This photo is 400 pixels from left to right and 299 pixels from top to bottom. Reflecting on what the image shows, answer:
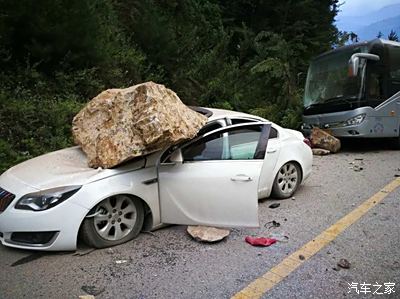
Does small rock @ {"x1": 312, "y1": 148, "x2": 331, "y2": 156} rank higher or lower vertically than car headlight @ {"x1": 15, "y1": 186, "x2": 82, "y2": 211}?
lower

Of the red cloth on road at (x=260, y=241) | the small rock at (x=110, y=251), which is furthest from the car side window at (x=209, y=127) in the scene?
the small rock at (x=110, y=251)

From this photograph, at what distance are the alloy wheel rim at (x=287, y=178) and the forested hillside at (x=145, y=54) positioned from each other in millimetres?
4218

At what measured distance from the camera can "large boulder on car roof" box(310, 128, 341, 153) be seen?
9.54 meters

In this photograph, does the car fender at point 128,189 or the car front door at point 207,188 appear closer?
the car fender at point 128,189

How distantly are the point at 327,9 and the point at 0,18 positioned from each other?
614 inches

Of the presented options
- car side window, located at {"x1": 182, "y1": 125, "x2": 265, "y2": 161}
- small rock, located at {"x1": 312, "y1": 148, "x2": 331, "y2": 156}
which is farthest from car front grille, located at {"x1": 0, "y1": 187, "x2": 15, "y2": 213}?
small rock, located at {"x1": 312, "y1": 148, "x2": 331, "y2": 156}

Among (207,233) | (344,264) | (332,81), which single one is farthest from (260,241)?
(332,81)

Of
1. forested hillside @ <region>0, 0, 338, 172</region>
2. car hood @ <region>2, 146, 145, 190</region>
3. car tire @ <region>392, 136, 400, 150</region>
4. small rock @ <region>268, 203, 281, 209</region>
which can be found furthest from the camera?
car tire @ <region>392, 136, 400, 150</region>

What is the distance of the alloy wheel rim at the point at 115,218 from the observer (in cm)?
402

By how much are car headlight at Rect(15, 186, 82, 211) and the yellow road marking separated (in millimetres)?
1870

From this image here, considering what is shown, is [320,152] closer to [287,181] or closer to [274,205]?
[287,181]

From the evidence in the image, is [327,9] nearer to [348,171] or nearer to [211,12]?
[211,12]

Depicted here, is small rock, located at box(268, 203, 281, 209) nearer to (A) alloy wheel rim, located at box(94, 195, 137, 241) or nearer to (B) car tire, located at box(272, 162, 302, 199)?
(B) car tire, located at box(272, 162, 302, 199)

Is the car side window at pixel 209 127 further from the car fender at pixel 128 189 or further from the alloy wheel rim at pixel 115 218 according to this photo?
the alloy wheel rim at pixel 115 218
